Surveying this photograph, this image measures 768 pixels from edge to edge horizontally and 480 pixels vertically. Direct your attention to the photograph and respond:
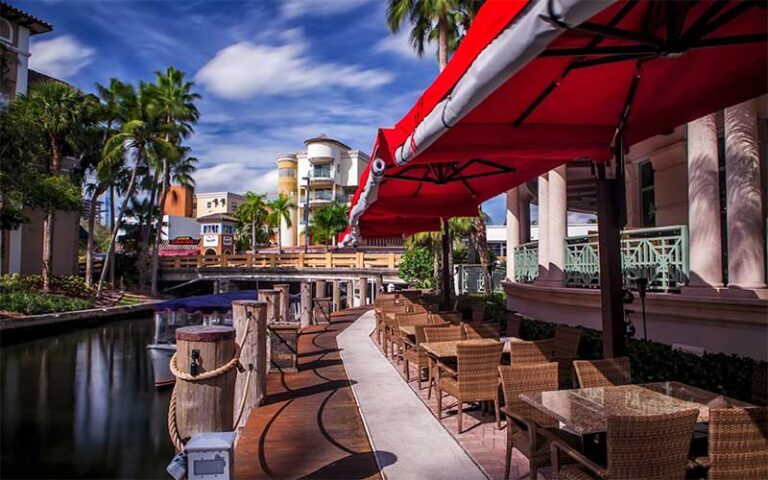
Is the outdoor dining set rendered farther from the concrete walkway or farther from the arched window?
the arched window

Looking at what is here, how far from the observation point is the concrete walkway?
4.36m

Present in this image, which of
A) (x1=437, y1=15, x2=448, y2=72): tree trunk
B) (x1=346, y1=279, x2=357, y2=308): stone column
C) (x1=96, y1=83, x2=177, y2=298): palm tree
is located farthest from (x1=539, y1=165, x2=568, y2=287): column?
(x1=96, y1=83, x2=177, y2=298): palm tree

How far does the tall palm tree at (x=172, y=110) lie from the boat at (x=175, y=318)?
81.9 feet

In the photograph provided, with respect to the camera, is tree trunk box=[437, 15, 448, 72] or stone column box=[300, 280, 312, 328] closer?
stone column box=[300, 280, 312, 328]

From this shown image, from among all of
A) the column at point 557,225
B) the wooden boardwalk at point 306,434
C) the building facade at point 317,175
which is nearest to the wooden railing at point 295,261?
the building facade at point 317,175

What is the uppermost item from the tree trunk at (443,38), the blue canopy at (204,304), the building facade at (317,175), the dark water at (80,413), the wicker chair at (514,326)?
the building facade at (317,175)

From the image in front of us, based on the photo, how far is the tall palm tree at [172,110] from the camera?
38969 millimetres

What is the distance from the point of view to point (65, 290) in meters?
31.3

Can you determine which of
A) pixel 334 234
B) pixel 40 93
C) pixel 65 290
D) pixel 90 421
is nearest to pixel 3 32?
pixel 40 93

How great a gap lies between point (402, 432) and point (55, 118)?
32.2 meters

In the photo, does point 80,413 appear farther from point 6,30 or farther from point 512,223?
point 6,30

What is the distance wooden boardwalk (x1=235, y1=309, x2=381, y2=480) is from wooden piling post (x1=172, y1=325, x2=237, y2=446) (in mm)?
1219

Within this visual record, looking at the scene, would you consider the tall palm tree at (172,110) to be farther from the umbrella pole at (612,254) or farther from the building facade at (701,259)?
the umbrella pole at (612,254)

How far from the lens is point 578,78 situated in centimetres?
358
